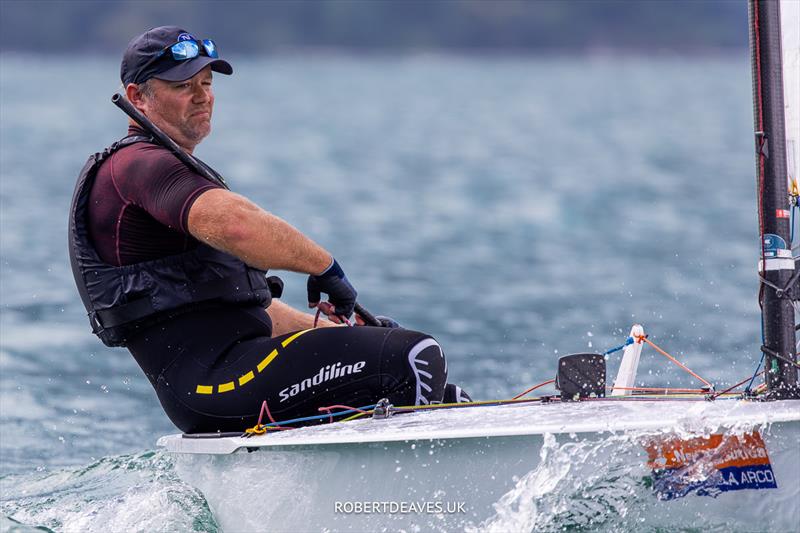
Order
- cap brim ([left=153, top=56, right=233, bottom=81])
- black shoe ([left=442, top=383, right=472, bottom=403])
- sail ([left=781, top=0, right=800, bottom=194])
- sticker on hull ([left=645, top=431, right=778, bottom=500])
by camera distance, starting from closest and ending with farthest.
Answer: sticker on hull ([left=645, top=431, right=778, bottom=500])
sail ([left=781, top=0, right=800, bottom=194])
cap brim ([left=153, top=56, right=233, bottom=81])
black shoe ([left=442, top=383, right=472, bottom=403])

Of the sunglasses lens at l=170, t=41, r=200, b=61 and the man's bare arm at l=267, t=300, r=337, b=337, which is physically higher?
the sunglasses lens at l=170, t=41, r=200, b=61

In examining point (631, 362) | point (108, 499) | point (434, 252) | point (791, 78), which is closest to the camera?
point (791, 78)

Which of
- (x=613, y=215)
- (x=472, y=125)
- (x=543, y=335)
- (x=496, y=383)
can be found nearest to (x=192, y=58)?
(x=496, y=383)

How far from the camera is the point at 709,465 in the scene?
3.53 m

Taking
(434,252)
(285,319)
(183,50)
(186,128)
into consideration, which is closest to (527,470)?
(285,319)

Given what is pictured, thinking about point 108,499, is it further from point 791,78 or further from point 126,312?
point 791,78

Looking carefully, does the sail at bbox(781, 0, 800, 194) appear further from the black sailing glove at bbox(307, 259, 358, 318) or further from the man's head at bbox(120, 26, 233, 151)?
the man's head at bbox(120, 26, 233, 151)

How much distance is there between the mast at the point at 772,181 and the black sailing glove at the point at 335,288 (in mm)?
1329

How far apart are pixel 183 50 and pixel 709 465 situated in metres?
2.23

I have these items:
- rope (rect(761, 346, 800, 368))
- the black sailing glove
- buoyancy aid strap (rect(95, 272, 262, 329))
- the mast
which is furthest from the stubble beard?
rope (rect(761, 346, 800, 368))

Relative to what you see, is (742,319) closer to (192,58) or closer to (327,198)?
(192,58)

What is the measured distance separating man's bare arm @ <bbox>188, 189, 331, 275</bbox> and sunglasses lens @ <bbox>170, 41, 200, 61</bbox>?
2.08 feet

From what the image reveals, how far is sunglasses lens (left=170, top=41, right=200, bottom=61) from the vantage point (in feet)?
14.0

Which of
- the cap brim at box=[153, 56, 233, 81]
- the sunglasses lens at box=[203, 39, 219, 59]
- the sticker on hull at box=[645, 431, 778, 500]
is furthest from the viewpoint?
the sunglasses lens at box=[203, 39, 219, 59]
